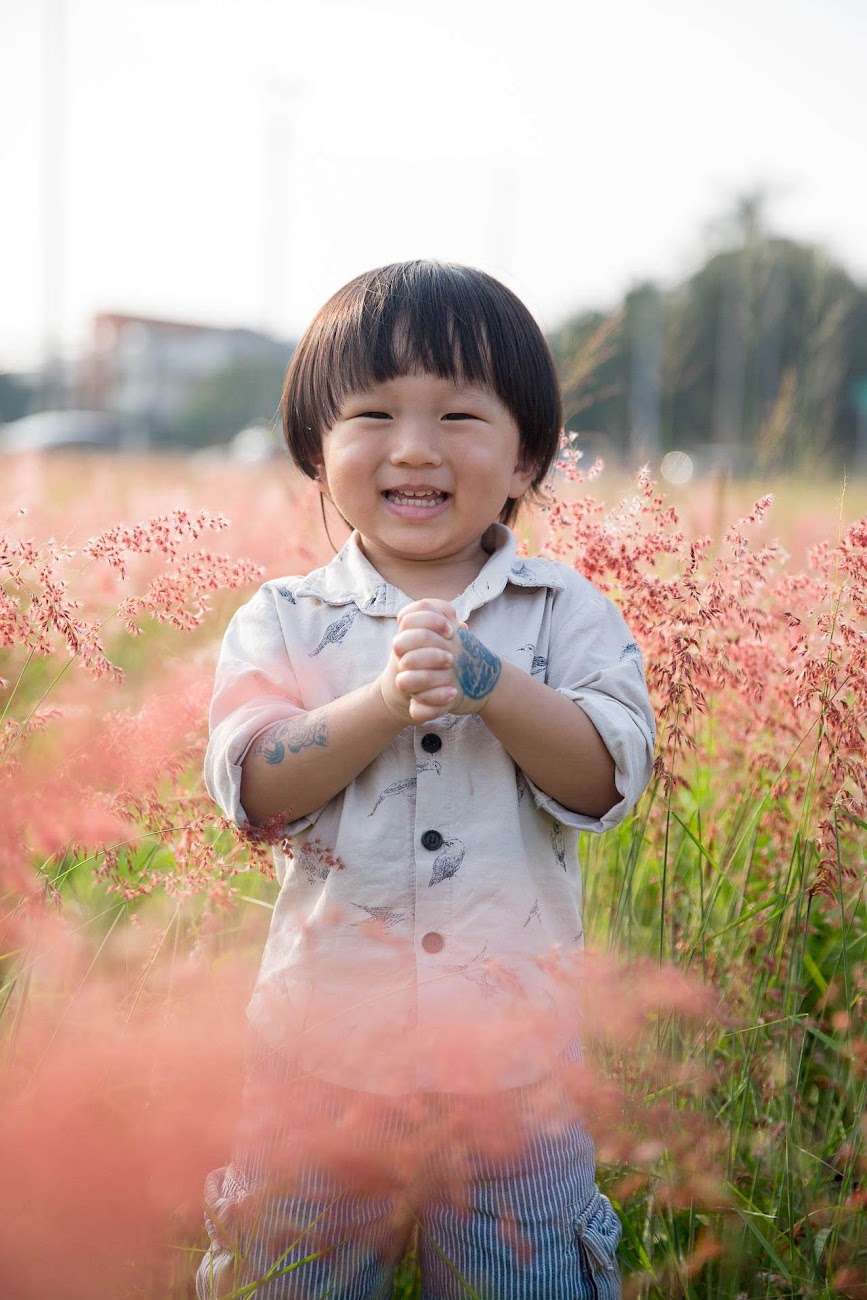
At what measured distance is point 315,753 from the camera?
4.70 ft

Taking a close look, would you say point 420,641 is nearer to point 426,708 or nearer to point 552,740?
point 426,708

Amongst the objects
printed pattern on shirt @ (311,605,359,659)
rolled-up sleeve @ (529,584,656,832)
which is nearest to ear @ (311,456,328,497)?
printed pattern on shirt @ (311,605,359,659)

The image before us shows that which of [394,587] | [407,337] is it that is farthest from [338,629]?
[407,337]

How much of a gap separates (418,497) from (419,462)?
0.22ft

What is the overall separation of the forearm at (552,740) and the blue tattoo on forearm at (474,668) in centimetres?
2

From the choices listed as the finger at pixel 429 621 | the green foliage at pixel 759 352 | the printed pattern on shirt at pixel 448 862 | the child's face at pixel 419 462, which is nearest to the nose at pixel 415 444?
the child's face at pixel 419 462

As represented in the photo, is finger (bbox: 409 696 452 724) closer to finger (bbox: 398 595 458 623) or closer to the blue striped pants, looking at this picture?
finger (bbox: 398 595 458 623)

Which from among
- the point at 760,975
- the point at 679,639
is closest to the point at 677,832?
the point at 760,975

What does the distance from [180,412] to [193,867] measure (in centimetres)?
4019

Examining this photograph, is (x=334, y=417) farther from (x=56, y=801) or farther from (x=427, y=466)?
(x=56, y=801)

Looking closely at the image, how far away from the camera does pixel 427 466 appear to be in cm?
154

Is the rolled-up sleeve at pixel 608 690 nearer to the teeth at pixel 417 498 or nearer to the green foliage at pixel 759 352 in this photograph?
the teeth at pixel 417 498

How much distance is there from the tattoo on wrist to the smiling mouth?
1.12 ft

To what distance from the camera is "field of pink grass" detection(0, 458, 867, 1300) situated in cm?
106
